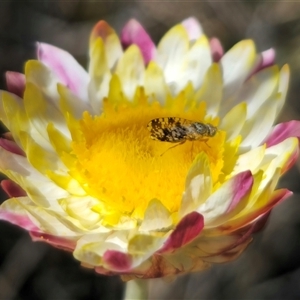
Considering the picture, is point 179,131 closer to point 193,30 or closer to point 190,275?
point 193,30

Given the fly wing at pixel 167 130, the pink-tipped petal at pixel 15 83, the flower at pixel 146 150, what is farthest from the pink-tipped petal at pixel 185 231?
the pink-tipped petal at pixel 15 83

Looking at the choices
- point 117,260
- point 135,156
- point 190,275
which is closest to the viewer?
point 117,260

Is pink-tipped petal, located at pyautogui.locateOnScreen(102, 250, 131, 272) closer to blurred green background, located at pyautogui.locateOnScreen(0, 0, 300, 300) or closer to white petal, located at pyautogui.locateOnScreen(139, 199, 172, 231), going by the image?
white petal, located at pyautogui.locateOnScreen(139, 199, 172, 231)

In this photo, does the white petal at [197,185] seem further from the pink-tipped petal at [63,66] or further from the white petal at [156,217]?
the pink-tipped petal at [63,66]

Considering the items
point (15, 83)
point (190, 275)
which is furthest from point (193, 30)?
point (190, 275)

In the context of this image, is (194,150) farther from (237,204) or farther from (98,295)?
(98,295)
